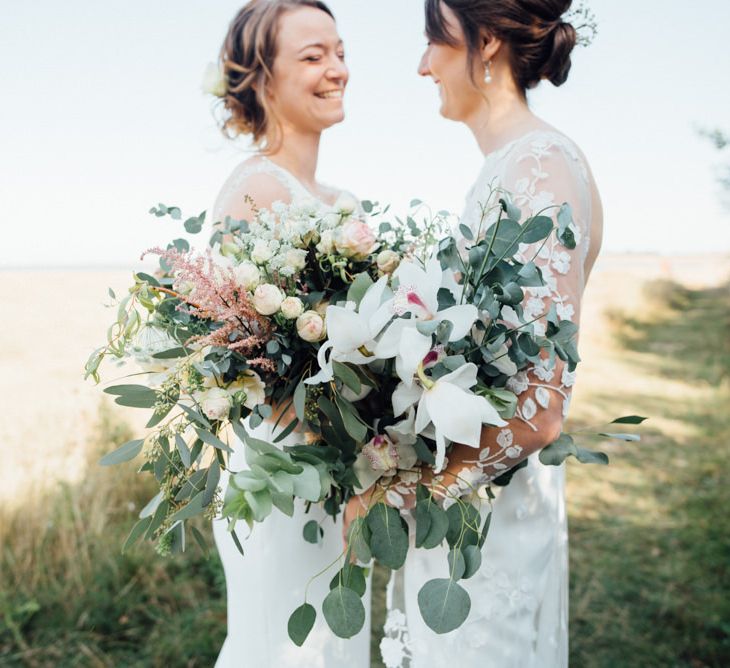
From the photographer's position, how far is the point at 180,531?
1384mm

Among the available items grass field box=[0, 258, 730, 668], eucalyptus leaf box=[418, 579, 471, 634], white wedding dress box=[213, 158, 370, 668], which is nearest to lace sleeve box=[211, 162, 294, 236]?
white wedding dress box=[213, 158, 370, 668]

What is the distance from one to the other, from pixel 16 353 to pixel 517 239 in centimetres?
872

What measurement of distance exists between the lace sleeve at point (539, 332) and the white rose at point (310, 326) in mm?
406

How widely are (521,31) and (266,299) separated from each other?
4.02 ft

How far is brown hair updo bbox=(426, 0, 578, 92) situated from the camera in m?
1.88

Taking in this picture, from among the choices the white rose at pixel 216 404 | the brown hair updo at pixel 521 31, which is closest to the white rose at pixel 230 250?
the white rose at pixel 216 404

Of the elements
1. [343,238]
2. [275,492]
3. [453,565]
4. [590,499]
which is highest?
[343,238]

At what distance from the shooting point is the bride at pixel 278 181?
6.53 ft

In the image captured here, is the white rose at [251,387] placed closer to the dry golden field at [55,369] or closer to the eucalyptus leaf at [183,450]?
the eucalyptus leaf at [183,450]

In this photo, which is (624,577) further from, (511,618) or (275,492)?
(275,492)

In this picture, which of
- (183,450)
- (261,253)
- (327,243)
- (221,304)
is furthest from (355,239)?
(183,450)

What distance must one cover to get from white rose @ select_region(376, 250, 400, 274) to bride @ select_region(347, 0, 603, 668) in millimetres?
261

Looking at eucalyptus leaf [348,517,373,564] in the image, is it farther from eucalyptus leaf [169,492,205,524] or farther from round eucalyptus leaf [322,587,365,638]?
eucalyptus leaf [169,492,205,524]

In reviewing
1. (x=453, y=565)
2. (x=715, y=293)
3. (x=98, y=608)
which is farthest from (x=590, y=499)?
(x=715, y=293)
